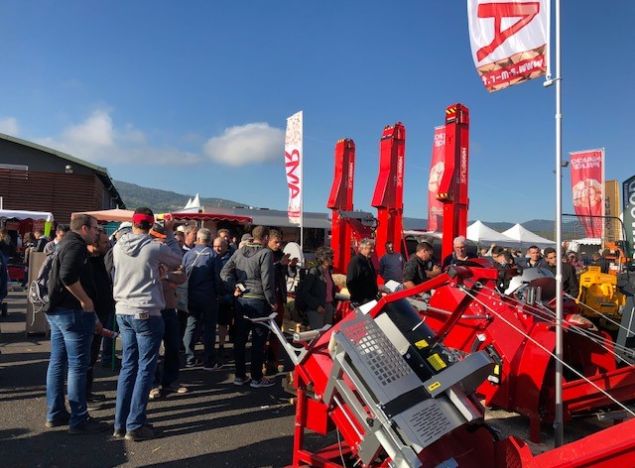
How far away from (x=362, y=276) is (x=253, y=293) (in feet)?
5.99

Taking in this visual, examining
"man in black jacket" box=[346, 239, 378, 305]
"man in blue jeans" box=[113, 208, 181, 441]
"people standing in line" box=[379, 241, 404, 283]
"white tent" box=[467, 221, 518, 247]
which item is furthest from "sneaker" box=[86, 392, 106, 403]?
"white tent" box=[467, 221, 518, 247]

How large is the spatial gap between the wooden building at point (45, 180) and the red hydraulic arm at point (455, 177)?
2402 cm

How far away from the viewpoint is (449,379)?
2531mm

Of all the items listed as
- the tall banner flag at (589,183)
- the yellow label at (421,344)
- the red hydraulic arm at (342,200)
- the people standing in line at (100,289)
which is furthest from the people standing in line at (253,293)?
the tall banner flag at (589,183)

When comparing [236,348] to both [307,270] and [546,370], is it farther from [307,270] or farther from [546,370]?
[546,370]

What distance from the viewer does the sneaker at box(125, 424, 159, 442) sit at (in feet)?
13.2

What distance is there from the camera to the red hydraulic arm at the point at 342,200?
38.0 feet

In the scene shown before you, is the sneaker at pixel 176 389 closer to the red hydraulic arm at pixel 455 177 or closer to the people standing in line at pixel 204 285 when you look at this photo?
the people standing in line at pixel 204 285

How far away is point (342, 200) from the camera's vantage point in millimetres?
11969

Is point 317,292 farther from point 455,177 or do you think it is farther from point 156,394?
point 455,177

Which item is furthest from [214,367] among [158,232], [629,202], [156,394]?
[629,202]

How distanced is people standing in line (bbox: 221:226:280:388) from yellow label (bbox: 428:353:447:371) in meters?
2.79

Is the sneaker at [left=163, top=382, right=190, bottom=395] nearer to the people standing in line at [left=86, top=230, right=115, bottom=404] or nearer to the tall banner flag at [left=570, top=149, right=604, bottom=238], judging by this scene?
the people standing in line at [left=86, top=230, right=115, bottom=404]

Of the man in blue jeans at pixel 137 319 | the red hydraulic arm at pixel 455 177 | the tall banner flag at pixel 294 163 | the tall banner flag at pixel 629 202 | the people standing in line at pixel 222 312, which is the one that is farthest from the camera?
the tall banner flag at pixel 294 163
